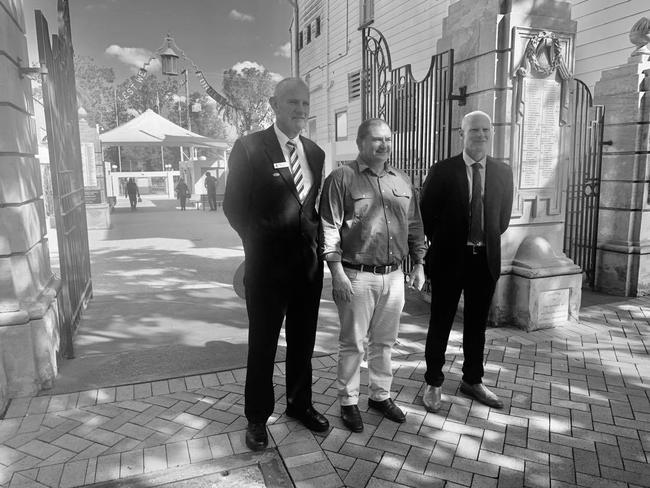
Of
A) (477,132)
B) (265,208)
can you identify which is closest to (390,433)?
(265,208)

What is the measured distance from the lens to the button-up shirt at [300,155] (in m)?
3.07

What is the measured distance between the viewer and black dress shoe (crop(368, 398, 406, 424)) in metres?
3.38

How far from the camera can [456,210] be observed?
343 centimetres

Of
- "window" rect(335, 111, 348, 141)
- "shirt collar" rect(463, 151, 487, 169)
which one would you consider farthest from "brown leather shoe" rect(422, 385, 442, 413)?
"window" rect(335, 111, 348, 141)

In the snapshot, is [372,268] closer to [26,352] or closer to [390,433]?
[390,433]

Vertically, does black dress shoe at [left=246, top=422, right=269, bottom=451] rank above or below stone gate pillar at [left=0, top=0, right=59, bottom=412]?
below

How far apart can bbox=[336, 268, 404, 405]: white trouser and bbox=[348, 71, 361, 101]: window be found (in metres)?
13.6

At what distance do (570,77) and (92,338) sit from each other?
5395 mm

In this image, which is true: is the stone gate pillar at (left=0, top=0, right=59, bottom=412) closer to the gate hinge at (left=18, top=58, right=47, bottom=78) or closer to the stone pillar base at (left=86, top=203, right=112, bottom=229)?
the gate hinge at (left=18, top=58, right=47, bottom=78)

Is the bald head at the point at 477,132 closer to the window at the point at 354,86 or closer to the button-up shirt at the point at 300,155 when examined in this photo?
the button-up shirt at the point at 300,155

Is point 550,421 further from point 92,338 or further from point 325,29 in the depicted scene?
Result: point 325,29

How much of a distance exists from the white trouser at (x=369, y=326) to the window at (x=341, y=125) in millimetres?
14570

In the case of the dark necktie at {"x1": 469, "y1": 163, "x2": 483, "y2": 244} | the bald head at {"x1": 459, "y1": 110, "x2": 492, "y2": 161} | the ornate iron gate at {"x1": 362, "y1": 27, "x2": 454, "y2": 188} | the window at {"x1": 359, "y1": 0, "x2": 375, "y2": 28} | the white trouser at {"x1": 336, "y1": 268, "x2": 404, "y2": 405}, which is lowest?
the white trouser at {"x1": 336, "y1": 268, "x2": 404, "y2": 405}

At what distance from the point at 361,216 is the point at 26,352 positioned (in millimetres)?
2642
